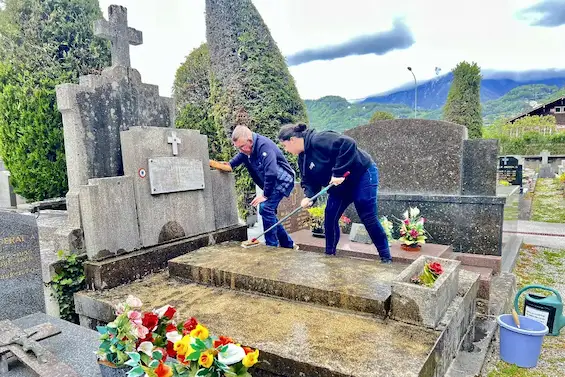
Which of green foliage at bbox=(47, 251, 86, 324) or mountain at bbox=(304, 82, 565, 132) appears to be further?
mountain at bbox=(304, 82, 565, 132)

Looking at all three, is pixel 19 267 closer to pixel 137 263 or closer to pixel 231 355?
pixel 137 263

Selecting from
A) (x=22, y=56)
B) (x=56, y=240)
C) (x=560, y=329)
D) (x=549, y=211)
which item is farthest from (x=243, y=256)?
(x=549, y=211)

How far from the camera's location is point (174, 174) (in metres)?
3.72

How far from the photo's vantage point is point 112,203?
3.25m

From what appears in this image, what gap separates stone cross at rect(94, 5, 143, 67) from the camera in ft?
11.9

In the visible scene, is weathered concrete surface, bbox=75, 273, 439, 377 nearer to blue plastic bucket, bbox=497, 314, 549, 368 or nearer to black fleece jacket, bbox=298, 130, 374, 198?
blue plastic bucket, bbox=497, 314, 549, 368

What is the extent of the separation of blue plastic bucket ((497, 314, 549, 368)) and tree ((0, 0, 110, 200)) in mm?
6976

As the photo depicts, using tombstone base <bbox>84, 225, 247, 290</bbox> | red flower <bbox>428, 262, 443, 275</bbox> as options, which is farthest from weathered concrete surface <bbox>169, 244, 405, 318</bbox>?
red flower <bbox>428, 262, 443, 275</bbox>

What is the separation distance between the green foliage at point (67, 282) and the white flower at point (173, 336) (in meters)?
1.85

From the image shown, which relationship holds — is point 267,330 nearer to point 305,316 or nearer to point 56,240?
point 305,316

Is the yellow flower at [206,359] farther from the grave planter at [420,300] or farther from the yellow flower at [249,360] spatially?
the grave planter at [420,300]

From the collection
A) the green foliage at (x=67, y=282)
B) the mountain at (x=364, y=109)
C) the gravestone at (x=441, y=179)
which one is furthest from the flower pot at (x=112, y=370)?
the mountain at (x=364, y=109)

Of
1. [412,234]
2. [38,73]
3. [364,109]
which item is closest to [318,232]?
[412,234]

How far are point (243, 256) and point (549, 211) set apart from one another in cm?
1145
